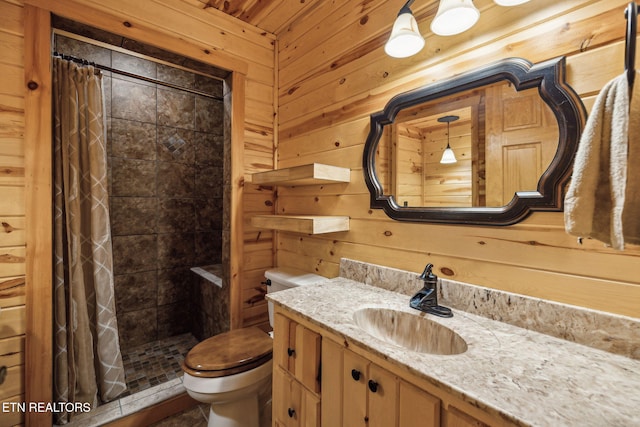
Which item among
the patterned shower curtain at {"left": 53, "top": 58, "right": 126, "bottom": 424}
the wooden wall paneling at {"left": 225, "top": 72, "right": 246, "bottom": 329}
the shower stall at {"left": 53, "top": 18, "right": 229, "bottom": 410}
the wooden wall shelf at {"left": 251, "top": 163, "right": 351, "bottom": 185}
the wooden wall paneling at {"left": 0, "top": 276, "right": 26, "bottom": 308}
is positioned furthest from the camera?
the shower stall at {"left": 53, "top": 18, "right": 229, "bottom": 410}

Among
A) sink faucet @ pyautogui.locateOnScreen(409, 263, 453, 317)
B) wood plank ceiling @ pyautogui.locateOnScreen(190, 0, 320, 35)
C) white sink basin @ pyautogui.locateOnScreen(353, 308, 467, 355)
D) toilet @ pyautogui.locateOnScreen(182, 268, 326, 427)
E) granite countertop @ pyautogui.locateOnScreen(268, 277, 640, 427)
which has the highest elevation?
wood plank ceiling @ pyautogui.locateOnScreen(190, 0, 320, 35)

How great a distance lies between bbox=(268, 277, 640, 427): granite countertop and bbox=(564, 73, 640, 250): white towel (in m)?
0.33

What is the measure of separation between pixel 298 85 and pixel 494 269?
1627mm

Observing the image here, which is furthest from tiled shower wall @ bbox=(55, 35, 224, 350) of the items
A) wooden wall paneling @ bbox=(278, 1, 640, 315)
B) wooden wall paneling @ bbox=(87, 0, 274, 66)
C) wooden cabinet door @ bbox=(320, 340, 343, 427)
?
wooden cabinet door @ bbox=(320, 340, 343, 427)

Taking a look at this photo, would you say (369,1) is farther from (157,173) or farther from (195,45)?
(157,173)

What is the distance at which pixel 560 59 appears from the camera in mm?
874

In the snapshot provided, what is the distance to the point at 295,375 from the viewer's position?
3.50 ft

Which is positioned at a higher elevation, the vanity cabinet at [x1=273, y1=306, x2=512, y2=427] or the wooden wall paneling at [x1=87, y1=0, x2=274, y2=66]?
the wooden wall paneling at [x1=87, y1=0, x2=274, y2=66]

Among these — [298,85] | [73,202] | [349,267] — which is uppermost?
[298,85]

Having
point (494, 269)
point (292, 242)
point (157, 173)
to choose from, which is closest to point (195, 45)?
point (157, 173)

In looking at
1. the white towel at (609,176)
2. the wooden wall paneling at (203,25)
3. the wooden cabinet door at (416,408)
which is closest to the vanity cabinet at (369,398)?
the wooden cabinet door at (416,408)

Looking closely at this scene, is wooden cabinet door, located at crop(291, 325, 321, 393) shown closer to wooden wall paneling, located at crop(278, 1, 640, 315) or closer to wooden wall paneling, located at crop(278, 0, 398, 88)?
wooden wall paneling, located at crop(278, 1, 640, 315)

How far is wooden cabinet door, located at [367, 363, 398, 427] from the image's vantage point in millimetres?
745

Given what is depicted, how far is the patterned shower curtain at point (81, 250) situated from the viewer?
1535 mm
